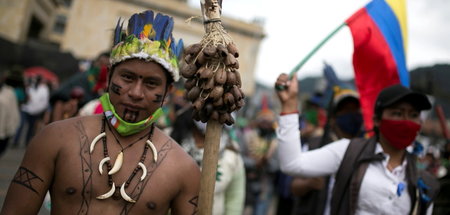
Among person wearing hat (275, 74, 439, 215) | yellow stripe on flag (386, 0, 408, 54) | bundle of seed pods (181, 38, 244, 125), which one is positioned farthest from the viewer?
yellow stripe on flag (386, 0, 408, 54)

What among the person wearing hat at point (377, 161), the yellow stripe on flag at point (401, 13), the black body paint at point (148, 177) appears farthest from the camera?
the yellow stripe on flag at point (401, 13)

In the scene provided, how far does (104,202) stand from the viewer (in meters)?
1.85

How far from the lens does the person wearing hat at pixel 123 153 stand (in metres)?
1.83

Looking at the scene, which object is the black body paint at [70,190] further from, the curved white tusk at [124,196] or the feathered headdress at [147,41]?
the feathered headdress at [147,41]

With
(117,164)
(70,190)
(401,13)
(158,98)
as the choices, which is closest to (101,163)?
(117,164)

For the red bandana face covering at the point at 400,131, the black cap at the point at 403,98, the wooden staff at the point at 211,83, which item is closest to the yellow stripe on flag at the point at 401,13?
the black cap at the point at 403,98

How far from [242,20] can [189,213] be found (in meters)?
32.7

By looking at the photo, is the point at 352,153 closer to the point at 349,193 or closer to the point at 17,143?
the point at 349,193

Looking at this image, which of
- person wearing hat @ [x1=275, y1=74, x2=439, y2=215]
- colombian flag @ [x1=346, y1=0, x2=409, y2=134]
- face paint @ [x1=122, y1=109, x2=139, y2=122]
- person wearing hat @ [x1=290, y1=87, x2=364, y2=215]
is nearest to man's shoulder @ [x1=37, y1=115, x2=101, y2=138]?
face paint @ [x1=122, y1=109, x2=139, y2=122]

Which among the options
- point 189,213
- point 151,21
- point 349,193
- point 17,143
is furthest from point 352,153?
point 17,143

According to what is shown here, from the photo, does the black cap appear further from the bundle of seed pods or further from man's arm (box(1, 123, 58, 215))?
man's arm (box(1, 123, 58, 215))

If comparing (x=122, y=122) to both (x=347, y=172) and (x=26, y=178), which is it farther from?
(x=347, y=172)

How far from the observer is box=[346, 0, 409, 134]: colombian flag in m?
3.71

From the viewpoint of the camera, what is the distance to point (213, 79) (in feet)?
5.82
